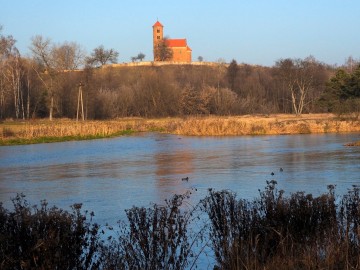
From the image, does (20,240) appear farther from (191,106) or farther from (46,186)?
(191,106)

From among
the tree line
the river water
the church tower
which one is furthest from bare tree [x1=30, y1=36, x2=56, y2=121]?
the church tower

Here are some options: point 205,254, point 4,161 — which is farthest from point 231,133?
point 205,254

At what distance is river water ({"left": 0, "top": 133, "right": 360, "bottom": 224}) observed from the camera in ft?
41.3

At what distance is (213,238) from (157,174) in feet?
32.6

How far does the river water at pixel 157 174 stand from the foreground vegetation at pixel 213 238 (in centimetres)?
323

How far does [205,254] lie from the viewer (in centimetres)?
772

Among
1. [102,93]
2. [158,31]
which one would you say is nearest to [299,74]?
[102,93]

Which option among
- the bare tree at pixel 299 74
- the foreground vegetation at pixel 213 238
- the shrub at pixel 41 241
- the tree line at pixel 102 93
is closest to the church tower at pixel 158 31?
the tree line at pixel 102 93

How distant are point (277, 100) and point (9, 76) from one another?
41106 mm

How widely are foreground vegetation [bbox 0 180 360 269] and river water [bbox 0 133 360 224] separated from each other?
3234 millimetres

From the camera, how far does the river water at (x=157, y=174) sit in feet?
41.3

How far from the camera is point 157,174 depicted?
17.2 meters

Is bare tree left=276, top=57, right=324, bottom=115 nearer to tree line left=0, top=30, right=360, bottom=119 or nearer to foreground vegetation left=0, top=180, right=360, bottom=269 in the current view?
tree line left=0, top=30, right=360, bottom=119

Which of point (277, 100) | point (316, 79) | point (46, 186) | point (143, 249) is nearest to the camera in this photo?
point (143, 249)
